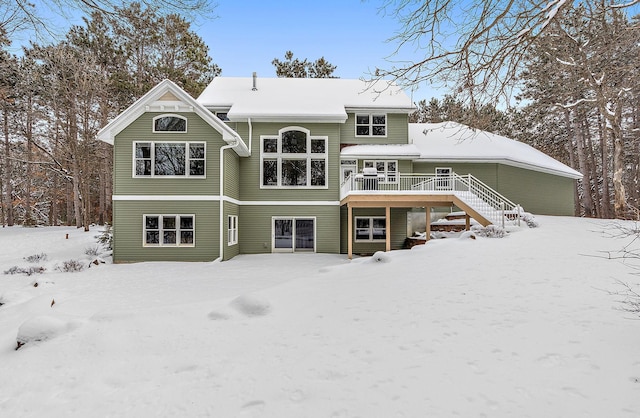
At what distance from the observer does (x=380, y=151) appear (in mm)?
16828

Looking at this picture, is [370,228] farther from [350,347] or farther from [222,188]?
[350,347]

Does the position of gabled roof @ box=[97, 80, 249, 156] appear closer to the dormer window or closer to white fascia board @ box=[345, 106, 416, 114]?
the dormer window

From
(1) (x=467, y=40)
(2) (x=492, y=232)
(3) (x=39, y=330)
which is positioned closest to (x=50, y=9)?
(3) (x=39, y=330)

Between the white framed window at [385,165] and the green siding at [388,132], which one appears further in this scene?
the green siding at [388,132]

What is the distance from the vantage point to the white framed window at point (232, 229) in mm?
14070

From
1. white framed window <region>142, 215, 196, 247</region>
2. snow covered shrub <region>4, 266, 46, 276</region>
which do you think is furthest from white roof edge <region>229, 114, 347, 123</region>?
snow covered shrub <region>4, 266, 46, 276</region>

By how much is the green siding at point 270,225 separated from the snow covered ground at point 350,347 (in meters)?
7.33

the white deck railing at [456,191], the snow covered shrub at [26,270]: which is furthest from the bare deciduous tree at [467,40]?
the snow covered shrub at [26,270]

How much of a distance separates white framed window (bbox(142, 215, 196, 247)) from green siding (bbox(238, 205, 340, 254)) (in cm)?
271

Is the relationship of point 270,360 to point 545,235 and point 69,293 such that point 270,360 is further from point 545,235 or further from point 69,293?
point 545,235

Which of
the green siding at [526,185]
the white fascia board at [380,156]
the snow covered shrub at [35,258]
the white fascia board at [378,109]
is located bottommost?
the snow covered shrub at [35,258]

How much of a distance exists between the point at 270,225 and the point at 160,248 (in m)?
4.79

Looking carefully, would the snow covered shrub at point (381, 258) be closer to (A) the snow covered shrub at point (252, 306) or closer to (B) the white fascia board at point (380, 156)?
(A) the snow covered shrub at point (252, 306)

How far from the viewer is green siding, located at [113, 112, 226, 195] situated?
13.3m
